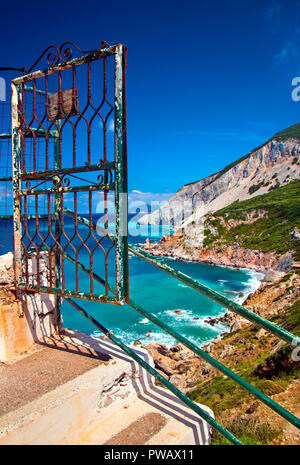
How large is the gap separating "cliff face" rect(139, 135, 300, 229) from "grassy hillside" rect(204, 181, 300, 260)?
1165 centimetres

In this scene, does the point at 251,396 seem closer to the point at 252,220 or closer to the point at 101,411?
the point at 101,411

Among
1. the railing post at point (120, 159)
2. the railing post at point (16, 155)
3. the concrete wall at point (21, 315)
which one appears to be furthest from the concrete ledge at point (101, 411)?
the railing post at point (16, 155)

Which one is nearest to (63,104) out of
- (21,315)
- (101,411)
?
(21,315)

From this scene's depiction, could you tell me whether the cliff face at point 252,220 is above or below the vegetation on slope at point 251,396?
above

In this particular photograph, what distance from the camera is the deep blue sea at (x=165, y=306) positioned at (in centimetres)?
2234

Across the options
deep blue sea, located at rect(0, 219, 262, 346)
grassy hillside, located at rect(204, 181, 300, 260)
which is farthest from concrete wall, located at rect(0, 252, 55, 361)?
grassy hillside, located at rect(204, 181, 300, 260)

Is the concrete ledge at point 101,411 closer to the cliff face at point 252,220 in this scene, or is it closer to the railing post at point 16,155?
the railing post at point 16,155

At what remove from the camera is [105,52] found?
9.91 feet

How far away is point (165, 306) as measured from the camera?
1139 inches

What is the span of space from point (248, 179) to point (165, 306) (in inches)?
2192

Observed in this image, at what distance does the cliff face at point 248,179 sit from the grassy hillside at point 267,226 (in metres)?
11.6
